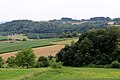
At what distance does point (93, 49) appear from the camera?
77.4 m

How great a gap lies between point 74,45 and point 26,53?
1392 cm

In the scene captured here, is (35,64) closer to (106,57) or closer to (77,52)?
(77,52)

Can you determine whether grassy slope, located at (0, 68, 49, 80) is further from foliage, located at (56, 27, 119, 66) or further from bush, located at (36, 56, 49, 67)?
foliage, located at (56, 27, 119, 66)

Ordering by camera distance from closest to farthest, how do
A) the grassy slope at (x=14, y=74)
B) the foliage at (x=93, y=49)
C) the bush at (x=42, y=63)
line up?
the grassy slope at (x=14, y=74) → the bush at (x=42, y=63) → the foliage at (x=93, y=49)

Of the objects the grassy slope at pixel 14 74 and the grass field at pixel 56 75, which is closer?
the grass field at pixel 56 75

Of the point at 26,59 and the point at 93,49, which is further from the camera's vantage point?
the point at 93,49

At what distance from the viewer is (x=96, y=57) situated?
7512 cm

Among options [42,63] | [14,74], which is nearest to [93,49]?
[42,63]

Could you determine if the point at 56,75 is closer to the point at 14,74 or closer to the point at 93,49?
the point at 14,74

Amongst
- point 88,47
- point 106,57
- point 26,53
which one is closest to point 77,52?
point 88,47

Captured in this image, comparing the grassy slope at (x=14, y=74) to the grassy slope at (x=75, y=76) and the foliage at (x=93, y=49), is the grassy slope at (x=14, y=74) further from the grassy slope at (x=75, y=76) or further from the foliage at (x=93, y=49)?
the foliage at (x=93, y=49)

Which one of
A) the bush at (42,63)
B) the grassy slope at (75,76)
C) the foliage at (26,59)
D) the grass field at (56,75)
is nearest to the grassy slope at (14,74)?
the grass field at (56,75)

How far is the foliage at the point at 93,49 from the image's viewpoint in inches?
2960

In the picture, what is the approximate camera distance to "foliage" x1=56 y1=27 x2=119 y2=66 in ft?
247
